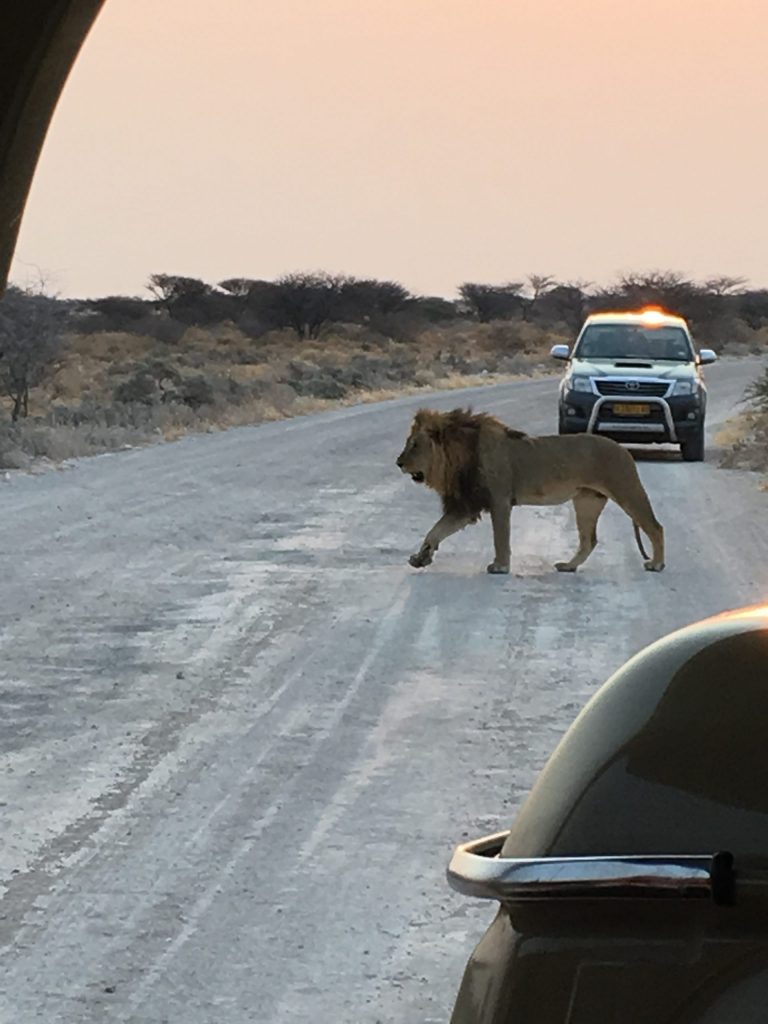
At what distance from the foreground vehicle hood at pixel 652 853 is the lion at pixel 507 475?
10036 millimetres

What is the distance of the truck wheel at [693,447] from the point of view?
22.0 meters

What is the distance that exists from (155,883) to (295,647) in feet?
12.8

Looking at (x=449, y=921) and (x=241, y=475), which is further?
(x=241, y=475)

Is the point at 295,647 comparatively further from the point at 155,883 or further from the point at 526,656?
the point at 155,883

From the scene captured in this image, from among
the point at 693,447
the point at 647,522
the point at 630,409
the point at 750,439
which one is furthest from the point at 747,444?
the point at 647,522

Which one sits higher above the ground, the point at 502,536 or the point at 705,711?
the point at 705,711

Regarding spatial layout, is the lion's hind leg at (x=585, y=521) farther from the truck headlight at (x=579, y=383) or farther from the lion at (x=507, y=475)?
the truck headlight at (x=579, y=383)

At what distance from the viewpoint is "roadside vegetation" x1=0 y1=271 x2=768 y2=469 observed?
29.9 m

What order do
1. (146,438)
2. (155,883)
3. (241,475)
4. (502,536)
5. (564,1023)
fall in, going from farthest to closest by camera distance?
1. (146,438)
2. (241,475)
3. (502,536)
4. (155,883)
5. (564,1023)

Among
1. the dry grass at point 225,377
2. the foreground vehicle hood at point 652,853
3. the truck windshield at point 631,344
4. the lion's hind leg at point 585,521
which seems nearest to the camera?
the foreground vehicle hood at point 652,853

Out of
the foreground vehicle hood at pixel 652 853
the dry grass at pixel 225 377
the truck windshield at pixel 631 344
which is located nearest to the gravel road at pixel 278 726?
→ the foreground vehicle hood at pixel 652 853

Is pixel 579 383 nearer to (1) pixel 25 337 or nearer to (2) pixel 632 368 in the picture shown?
(2) pixel 632 368

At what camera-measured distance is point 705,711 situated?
1725 millimetres

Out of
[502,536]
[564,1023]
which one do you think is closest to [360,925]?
[564,1023]
